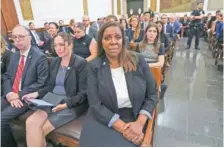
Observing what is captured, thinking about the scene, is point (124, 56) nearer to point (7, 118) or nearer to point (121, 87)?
point (121, 87)

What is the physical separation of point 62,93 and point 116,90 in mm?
628

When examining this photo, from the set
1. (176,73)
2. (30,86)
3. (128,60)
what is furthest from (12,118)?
(176,73)

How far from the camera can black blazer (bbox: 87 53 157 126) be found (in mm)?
1229

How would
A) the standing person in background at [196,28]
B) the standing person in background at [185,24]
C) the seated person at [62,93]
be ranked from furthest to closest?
the standing person in background at [185,24]
the standing person in background at [196,28]
the seated person at [62,93]

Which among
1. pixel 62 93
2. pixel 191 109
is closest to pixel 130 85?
pixel 62 93

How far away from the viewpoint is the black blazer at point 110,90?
1229mm

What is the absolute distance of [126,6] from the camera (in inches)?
419

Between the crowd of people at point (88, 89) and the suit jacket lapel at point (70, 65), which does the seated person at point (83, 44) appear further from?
the suit jacket lapel at point (70, 65)

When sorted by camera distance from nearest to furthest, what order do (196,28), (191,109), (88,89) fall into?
(88,89)
(191,109)
(196,28)

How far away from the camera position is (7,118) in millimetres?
1544

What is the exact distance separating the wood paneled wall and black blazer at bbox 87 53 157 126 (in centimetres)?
507

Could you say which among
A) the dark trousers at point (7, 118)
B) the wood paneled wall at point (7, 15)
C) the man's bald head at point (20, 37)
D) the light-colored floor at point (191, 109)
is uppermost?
the wood paneled wall at point (7, 15)

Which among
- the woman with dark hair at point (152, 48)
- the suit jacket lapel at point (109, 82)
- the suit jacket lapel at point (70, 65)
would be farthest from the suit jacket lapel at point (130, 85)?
the woman with dark hair at point (152, 48)

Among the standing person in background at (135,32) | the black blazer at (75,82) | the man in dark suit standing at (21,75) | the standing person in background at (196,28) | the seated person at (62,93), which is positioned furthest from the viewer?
the standing person in background at (196,28)
